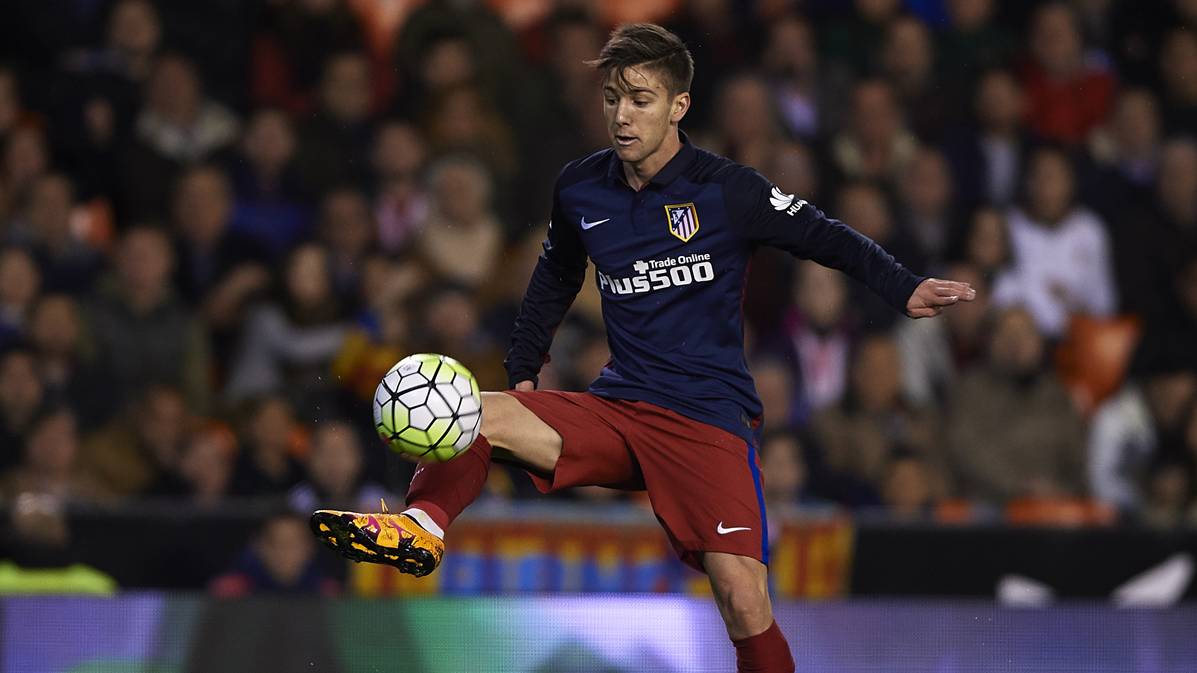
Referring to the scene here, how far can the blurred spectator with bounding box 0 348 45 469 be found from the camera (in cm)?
853

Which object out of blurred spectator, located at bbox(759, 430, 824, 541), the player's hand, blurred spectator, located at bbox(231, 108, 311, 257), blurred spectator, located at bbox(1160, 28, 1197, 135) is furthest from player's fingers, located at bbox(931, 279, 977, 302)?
blurred spectator, located at bbox(1160, 28, 1197, 135)

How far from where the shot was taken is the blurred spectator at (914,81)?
33.4 feet

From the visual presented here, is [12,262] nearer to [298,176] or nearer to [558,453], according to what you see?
[298,176]

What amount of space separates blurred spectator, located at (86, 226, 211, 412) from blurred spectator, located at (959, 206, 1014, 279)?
3745mm

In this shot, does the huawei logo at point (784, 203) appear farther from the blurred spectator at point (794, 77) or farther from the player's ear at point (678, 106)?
the blurred spectator at point (794, 77)

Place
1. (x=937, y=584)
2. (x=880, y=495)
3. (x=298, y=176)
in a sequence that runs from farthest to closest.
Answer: (x=298, y=176) → (x=880, y=495) → (x=937, y=584)

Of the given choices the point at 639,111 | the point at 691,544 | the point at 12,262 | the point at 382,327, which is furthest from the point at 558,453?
the point at 12,262

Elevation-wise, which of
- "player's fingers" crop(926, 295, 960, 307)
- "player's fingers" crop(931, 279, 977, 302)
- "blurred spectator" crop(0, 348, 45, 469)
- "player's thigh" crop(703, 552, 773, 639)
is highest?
"player's fingers" crop(931, 279, 977, 302)

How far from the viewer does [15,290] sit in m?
8.98

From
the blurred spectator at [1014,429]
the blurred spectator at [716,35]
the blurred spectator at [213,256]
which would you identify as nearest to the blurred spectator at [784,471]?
the blurred spectator at [1014,429]

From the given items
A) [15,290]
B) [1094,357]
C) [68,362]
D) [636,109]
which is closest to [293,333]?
[68,362]

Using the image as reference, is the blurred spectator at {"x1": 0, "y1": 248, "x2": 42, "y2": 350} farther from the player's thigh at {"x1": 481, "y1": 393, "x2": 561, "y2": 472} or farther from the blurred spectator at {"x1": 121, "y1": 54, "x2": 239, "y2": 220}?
the player's thigh at {"x1": 481, "y1": 393, "x2": 561, "y2": 472}

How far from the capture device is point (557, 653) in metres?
6.38

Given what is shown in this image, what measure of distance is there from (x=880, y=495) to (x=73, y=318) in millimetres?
3811
